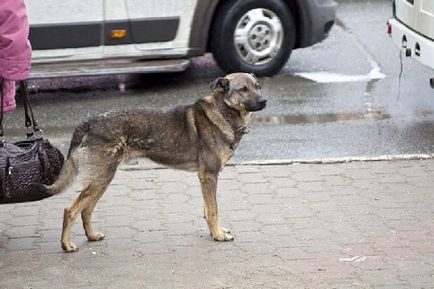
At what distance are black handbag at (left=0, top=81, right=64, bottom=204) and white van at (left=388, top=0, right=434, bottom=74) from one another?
4026 millimetres

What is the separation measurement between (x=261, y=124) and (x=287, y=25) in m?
1.86

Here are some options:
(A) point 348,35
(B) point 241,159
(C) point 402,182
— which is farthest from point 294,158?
(A) point 348,35

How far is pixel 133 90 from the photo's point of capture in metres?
10.6

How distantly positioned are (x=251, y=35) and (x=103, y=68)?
1.66 metres

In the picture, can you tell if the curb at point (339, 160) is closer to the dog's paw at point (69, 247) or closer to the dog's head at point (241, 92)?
the dog's head at point (241, 92)

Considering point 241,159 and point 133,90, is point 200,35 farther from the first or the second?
point 241,159

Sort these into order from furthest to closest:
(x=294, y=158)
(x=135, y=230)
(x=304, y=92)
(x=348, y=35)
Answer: (x=348, y=35), (x=304, y=92), (x=294, y=158), (x=135, y=230)

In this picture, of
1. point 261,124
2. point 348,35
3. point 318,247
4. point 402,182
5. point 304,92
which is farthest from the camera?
point 348,35

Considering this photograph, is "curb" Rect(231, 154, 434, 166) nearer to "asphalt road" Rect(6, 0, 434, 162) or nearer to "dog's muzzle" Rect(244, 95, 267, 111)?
"asphalt road" Rect(6, 0, 434, 162)

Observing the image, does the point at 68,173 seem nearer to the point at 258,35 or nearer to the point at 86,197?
the point at 86,197

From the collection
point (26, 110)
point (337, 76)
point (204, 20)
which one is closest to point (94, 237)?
point (26, 110)

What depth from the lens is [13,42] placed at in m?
5.59

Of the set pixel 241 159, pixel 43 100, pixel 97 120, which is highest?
pixel 97 120

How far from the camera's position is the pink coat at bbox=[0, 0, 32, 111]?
552 cm
